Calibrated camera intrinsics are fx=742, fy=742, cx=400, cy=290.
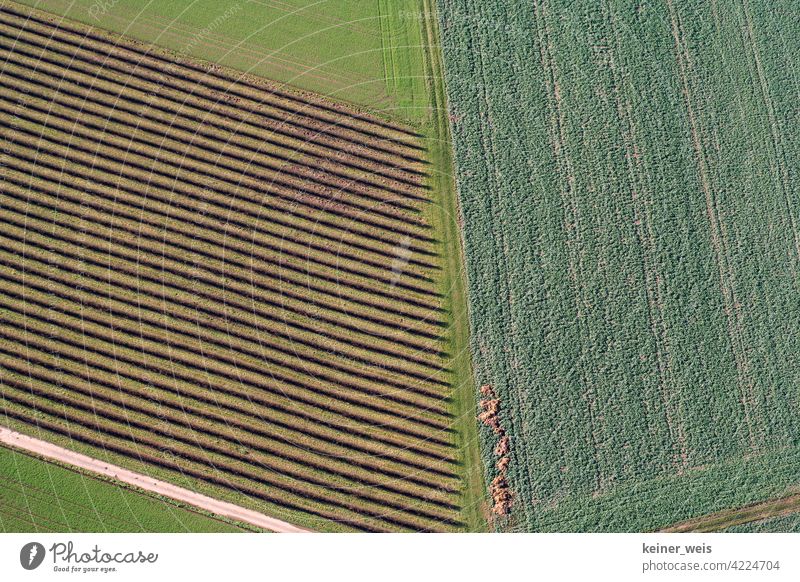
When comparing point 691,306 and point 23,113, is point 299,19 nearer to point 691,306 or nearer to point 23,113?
point 23,113

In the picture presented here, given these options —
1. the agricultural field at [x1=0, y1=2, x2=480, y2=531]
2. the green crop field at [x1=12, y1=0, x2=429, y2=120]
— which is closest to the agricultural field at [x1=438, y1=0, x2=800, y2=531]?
the green crop field at [x1=12, y1=0, x2=429, y2=120]

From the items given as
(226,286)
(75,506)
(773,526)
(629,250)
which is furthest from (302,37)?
(773,526)

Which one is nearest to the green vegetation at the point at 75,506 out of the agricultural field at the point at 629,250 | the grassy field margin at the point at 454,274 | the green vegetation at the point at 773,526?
the grassy field margin at the point at 454,274

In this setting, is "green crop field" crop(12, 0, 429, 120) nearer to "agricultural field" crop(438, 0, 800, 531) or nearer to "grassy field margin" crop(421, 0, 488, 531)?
"grassy field margin" crop(421, 0, 488, 531)

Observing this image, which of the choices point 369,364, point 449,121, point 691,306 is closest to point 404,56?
point 449,121

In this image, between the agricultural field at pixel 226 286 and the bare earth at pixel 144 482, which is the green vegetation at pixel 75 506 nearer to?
the bare earth at pixel 144 482
